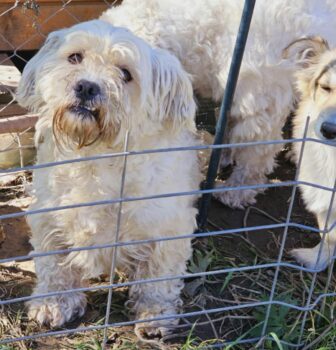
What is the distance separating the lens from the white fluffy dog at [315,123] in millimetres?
3154

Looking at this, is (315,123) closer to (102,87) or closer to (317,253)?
(317,253)

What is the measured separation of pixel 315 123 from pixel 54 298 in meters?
1.52

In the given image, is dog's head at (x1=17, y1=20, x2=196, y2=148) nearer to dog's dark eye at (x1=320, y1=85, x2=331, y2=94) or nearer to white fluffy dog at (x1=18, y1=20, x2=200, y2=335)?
white fluffy dog at (x1=18, y1=20, x2=200, y2=335)

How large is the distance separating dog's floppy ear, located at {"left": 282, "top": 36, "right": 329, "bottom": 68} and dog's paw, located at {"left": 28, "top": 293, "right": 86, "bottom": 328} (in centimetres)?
175

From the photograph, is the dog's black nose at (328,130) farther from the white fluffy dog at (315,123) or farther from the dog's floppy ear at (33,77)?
the dog's floppy ear at (33,77)

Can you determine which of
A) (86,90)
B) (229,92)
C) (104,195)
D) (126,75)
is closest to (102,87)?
(86,90)

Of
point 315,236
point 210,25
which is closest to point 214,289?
point 315,236

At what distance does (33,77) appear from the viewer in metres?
2.54

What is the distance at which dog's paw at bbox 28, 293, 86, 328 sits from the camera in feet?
9.20

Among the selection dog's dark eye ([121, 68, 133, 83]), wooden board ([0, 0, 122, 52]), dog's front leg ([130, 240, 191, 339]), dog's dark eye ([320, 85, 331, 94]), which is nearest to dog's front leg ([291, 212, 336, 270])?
dog's dark eye ([320, 85, 331, 94])

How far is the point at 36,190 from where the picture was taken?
2.68 metres

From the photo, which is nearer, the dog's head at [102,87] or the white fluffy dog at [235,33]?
the dog's head at [102,87]

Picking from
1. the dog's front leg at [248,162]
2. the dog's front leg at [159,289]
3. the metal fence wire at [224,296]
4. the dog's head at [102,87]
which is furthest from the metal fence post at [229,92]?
the dog's front leg at [248,162]

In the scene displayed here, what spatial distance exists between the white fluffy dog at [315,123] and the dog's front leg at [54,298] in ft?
4.09
